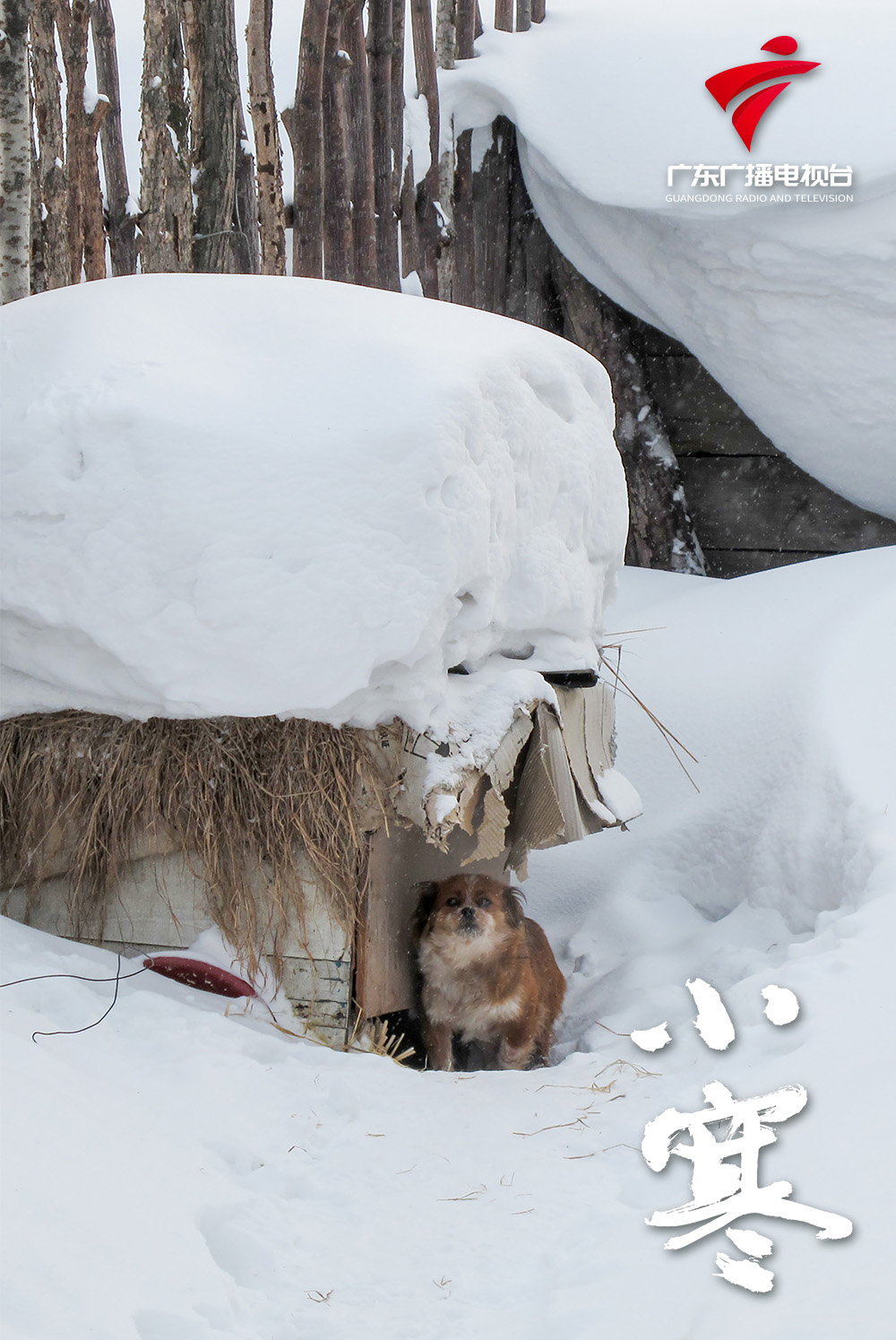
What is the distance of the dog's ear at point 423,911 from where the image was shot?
2.68 metres

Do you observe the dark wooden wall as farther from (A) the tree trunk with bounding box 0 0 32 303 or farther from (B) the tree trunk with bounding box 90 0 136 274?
(A) the tree trunk with bounding box 0 0 32 303

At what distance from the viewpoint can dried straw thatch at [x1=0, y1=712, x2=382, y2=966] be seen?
225 cm

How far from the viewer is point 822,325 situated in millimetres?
4102

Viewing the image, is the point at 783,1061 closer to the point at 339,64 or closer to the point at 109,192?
the point at 109,192

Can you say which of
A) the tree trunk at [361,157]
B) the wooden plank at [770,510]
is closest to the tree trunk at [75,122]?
the tree trunk at [361,157]

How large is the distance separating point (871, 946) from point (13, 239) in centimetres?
253

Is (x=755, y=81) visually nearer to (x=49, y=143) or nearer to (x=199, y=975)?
(x=49, y=143)

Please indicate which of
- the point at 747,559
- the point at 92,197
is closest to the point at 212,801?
the point at 92,197

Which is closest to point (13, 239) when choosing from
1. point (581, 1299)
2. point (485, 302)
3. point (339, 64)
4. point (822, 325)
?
point (339, 64)

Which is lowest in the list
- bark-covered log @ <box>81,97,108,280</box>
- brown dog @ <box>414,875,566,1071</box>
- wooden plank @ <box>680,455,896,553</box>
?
brown dog @ <box>414,875,566,1071</box>

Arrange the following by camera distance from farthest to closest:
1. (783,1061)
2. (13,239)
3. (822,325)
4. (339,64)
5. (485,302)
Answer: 1. (485,302)
2. (822,325)
3. (339,64)
4. (13,239)
5. (783,1061)

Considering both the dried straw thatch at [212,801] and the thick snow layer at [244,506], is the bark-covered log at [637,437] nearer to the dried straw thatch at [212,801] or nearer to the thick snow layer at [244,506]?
the thick snow layer at [244,506]

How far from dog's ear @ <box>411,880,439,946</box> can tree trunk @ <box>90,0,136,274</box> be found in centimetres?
200

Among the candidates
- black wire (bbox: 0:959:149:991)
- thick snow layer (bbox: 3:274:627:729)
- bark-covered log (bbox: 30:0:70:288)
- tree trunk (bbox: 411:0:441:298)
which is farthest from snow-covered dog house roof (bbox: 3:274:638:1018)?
tree trunk (bbox: 411:0:441:298)
